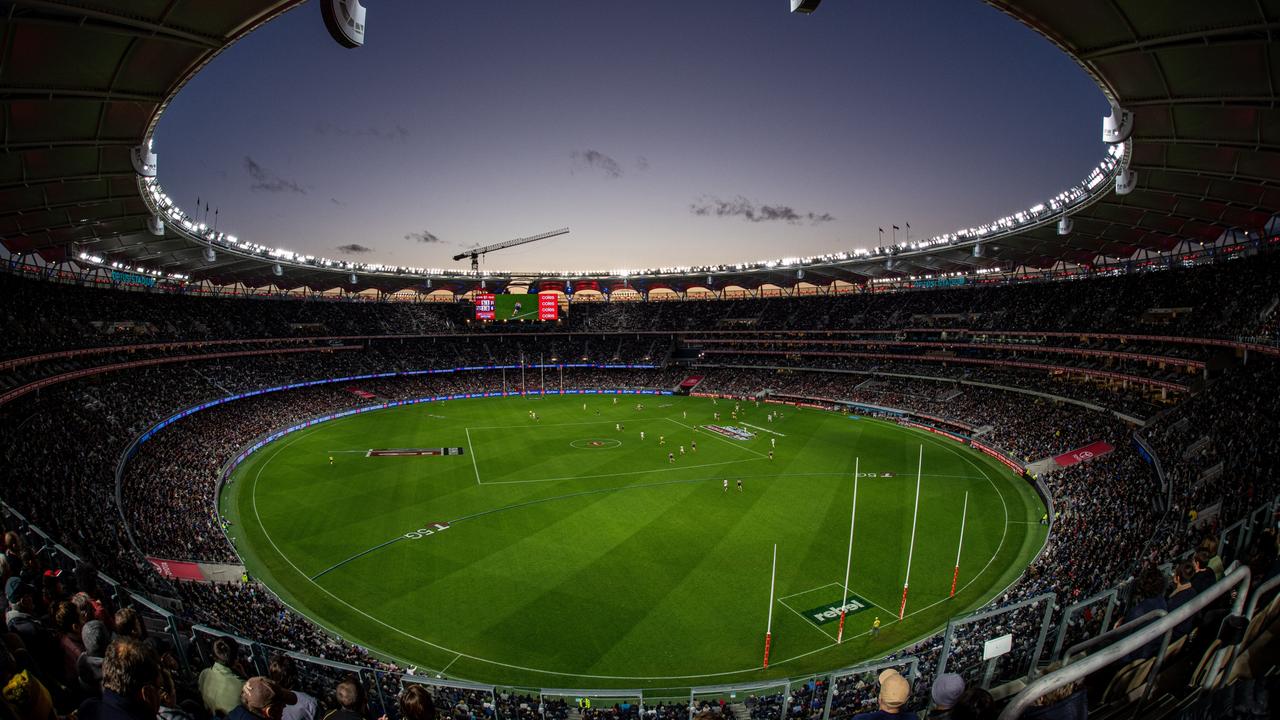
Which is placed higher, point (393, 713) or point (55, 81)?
point (55, 81)

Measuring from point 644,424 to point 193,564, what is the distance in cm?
4315

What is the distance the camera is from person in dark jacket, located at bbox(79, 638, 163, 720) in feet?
14.1

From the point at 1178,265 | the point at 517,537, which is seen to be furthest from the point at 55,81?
the point at 1178,265

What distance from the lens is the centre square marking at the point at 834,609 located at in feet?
76.4

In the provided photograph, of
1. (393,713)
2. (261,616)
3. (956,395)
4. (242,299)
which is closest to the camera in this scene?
(393,713)

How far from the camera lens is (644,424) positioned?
2494 inches

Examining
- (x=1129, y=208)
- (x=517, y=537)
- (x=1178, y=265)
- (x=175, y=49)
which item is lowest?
(x=517, y=537)

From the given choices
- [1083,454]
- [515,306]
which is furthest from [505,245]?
[1083,454]

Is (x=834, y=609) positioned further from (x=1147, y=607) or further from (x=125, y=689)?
(x=125, y=689)

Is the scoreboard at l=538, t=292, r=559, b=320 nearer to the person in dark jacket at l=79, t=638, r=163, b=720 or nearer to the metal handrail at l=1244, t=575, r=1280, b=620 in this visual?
the person in dark jacket at l=79, t=638, r=163, b=720

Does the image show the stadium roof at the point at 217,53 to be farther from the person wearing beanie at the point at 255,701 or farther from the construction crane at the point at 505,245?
the construction crane at the point at 505,245

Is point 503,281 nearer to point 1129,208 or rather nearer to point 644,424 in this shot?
point 644,424

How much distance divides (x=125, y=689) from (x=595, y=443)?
49.9m

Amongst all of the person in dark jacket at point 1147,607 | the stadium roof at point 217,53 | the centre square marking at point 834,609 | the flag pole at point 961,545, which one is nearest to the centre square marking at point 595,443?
the flag pole at point 961,545
